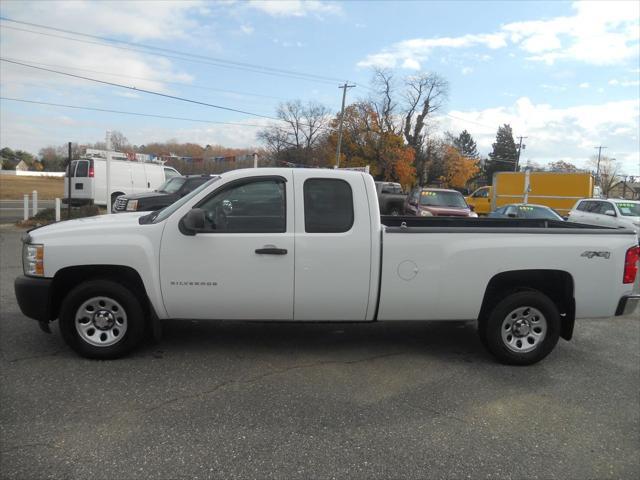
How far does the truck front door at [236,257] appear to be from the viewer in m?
4.43

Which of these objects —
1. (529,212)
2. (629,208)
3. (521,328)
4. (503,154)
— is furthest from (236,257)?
(503,154)

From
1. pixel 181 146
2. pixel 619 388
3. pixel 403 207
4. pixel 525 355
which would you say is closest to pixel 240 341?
pixel 525 355

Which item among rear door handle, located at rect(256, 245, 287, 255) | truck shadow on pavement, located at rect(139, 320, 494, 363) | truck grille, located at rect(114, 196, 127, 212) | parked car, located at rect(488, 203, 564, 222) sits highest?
parked car, located at rect(488, 203, 564, 222)

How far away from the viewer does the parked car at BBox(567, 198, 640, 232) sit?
16.6 metres

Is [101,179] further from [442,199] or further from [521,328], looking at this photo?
[521,328]

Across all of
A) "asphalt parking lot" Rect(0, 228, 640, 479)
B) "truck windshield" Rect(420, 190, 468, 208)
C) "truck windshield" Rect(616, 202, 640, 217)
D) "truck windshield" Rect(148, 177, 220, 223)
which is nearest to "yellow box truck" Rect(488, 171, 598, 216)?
"truck windshield" Rect(616, 202, 640, 217)

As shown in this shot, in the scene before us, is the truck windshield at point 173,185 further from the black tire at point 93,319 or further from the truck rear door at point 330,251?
the truck rear door at point 330,251

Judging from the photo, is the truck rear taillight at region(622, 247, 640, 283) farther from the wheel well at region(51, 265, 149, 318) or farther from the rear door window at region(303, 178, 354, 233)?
A: the wheel well at region(51, 265, 149, 318)

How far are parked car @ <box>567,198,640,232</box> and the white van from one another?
55.9 ft

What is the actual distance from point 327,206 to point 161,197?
31.7 ft

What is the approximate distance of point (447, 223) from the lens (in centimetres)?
614

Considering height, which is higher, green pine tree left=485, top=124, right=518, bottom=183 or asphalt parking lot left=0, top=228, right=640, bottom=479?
green pine tree left=485, top=124, right=518, bottom=183

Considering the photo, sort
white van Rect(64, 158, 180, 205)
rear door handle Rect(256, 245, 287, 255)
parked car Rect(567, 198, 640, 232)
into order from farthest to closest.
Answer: white van Rect(64, 158, 180, 205) → parked car Rect(567, 198, 640, 232) → rear door handle Rect(256, 245, 287, 255)

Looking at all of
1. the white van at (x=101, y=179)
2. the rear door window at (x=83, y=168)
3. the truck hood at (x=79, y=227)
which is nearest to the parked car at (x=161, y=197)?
the white van at (x=101, y=179)
